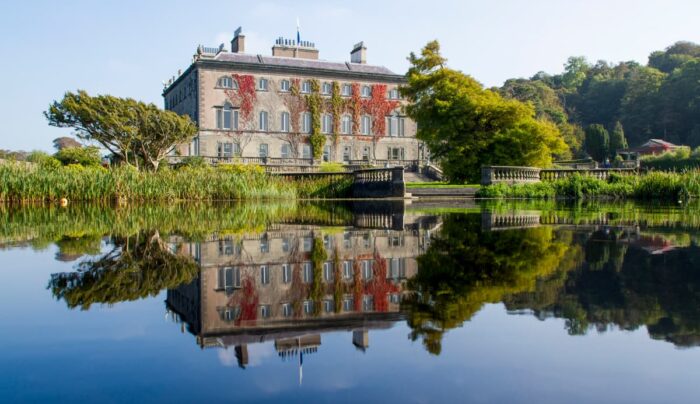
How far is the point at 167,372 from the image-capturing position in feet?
9.21

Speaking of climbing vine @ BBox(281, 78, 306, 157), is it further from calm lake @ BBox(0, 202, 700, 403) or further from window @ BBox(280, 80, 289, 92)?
calm lake @ BBox(0, 202, 700, 403)

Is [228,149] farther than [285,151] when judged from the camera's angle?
No

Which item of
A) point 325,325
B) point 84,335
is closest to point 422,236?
point 325,325

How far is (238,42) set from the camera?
5141 cm

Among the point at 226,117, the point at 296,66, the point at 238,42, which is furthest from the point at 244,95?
the point at 296,66

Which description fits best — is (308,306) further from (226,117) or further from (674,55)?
(674,55)

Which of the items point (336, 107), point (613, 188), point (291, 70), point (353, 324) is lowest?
point (353, 324)

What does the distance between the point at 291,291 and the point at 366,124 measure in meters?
50.9

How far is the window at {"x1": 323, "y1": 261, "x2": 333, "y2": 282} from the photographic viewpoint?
529cm

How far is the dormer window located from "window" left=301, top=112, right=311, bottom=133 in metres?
6.62

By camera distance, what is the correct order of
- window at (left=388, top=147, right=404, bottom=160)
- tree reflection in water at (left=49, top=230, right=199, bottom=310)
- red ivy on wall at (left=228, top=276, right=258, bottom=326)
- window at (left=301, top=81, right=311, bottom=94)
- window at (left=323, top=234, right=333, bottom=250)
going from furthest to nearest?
1. window at (left=388, top=147, right=404, bottom=160)
2. window at (left=301, top=81, right=311, bottom=94)
3. window at (left=323, top=234, right=333, bottom=250)
4. tree reflection in water at (left=49, top=230, right=199, bottom=310)
5. red ivy on wall at (left=228, top=276, right=258, bottom=326)

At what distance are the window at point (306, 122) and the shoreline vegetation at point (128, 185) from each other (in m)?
24.8

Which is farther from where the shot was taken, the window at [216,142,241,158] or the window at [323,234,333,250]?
the window at [216,142,241,158]

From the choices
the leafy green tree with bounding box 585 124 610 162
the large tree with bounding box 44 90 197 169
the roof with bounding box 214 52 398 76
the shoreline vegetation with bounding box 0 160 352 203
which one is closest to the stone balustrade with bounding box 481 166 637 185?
the shoreline vegetation with bounding box 0 160 352 203
